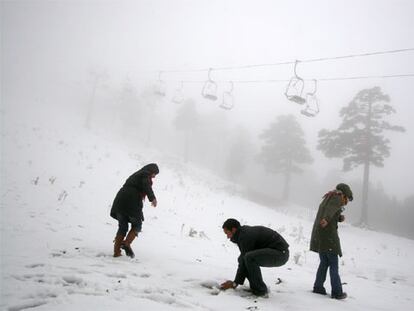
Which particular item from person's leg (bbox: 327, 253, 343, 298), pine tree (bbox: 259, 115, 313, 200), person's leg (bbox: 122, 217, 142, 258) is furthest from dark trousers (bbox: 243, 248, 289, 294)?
pine tree (bbox: 259, 115, 313, 200)

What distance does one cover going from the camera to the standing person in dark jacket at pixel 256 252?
5.08m

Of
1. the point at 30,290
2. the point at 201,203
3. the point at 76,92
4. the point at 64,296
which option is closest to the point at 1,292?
the point at 30,290

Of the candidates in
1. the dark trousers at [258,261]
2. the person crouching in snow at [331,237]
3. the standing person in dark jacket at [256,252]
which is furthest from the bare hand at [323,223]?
the dark trousers at [258,261]

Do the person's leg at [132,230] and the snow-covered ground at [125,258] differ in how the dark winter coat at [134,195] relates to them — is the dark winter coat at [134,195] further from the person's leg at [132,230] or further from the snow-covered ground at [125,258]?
the snow-covered ground at [125,258]

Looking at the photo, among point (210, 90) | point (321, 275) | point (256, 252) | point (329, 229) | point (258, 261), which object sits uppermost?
point (210, 90)

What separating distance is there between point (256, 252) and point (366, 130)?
82.4 feet

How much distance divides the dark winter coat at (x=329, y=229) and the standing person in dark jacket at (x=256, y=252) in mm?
998

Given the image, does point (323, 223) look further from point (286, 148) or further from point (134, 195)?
point (286, 148)

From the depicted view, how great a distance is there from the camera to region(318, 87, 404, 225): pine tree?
26.3m

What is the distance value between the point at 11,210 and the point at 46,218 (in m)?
0.97

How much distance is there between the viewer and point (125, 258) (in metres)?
6.51

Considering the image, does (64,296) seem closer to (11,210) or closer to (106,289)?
(106,289)

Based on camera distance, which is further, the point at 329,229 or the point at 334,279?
the point at 329,229

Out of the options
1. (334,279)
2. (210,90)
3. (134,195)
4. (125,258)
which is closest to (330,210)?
(334,279)
